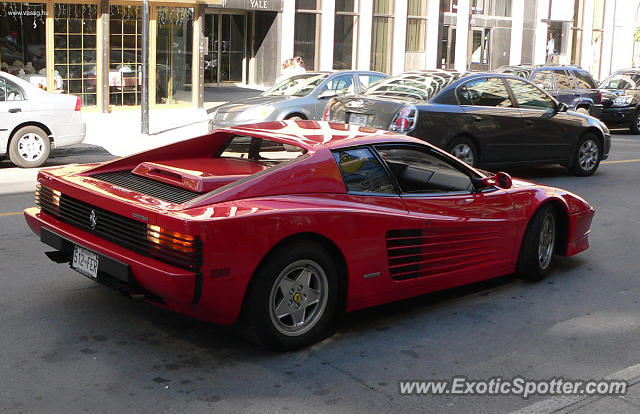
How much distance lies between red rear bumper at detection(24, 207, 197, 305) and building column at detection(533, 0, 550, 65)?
36275 millimetres

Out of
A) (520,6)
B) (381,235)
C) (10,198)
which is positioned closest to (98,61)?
(10,198)

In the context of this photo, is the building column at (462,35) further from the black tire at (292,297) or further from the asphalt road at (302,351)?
the black tire at (292,297)

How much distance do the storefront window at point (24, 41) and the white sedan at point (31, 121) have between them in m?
6.64

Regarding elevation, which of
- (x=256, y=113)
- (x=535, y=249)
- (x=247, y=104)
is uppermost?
(x=247, y=104)

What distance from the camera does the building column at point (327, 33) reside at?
30047mm

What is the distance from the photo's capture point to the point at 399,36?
106 ft

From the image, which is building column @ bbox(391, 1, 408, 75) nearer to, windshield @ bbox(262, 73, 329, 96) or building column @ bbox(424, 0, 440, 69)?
building column @ bbox(424, 0, 440, 69)

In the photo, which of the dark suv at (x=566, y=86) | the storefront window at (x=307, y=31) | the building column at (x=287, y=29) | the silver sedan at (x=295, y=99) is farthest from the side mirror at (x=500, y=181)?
the storefront window at (x=307, y=31)

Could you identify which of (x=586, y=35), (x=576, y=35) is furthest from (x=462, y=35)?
(x=586, y=35)

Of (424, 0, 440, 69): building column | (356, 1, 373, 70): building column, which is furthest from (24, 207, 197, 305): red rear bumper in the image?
(424, 0, 440, 69): building column

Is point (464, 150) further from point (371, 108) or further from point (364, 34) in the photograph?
point (364, 34)

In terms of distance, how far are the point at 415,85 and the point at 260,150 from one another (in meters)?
6.83

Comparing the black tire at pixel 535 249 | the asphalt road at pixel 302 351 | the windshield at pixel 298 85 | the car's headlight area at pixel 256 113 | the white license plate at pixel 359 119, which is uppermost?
the windshield at pixel 298 85

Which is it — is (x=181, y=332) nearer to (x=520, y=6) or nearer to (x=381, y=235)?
(x=381, y=235)
